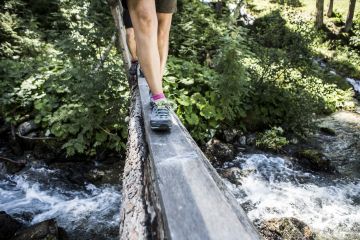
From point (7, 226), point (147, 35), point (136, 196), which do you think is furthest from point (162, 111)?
point (7, 226)

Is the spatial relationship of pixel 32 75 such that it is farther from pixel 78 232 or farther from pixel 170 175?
pixel 170 175

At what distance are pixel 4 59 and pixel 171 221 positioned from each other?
8.85 meters

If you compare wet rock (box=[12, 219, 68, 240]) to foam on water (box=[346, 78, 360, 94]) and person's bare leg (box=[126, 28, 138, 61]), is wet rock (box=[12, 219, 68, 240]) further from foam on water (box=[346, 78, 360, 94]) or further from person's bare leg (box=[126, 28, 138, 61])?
foam on water (box=[346, 78, 360, 94])

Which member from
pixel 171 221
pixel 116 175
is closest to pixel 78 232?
pixel 116 175

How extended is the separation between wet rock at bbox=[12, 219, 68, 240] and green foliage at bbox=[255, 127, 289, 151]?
206 inches

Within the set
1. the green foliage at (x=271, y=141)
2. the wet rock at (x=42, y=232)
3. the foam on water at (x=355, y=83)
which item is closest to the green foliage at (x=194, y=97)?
the green foliage at (x=271, y=141)

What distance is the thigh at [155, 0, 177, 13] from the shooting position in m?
2.86

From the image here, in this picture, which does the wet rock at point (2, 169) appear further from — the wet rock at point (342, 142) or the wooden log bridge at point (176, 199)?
the wet rock at point (342, 142)

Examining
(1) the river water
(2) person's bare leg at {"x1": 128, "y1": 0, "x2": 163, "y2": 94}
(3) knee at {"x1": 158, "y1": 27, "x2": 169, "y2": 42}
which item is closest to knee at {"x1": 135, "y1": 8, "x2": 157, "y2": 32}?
(2) person's bare leg at {"x1": 128, "y1": 0, "x2": 163, "y2": 94}

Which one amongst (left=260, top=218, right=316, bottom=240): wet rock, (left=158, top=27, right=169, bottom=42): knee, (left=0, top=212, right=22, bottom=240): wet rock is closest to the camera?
(left=158, top=27, right=169, bottom=42): knee

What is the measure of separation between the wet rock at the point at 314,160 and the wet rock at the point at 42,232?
214 inches

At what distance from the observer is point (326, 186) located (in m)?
7.02

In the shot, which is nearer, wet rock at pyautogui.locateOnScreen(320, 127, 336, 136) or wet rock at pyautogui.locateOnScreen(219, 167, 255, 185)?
wet rock at pyautogui.locateOnScreen(219, 167, 255, 185)

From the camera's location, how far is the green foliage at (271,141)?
27.9ft
